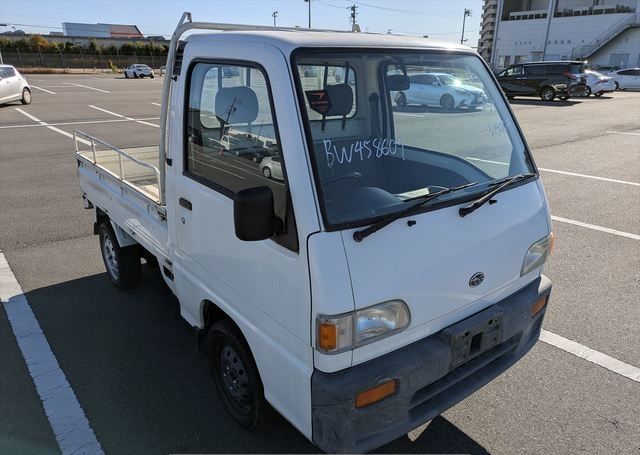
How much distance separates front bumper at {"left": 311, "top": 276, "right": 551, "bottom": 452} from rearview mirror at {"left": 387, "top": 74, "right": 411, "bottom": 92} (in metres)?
1.34

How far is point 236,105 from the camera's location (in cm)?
240

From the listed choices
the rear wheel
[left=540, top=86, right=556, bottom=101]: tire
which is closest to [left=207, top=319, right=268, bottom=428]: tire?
→ the rear wheel

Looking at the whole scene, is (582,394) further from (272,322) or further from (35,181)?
(35,181)

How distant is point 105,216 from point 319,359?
3.19 metres

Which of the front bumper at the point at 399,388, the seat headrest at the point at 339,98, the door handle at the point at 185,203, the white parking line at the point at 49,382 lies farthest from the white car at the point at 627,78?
the white parking line at the point at 49,382

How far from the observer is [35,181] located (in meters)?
7.96

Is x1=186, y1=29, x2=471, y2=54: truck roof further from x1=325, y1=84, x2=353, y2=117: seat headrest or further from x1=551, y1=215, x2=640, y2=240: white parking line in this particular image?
x1=551, y1=215, x2=640, y2=240: white parking line

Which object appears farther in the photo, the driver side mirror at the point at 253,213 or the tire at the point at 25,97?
Answer: the tire at the point at 25,97

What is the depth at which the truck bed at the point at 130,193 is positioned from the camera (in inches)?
128

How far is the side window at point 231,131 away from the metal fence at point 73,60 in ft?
196

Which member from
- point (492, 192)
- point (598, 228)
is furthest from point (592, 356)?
point (598, 228)

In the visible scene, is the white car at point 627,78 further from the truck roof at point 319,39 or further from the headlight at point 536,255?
the truck roof at point 319,39

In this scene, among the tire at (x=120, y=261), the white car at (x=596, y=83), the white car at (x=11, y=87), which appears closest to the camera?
the tire at (x=120, y=261)

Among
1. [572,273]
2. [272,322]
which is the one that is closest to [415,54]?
[272,322]
